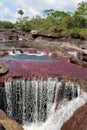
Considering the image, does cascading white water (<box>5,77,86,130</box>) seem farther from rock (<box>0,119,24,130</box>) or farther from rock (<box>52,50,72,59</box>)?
rock (<box>52,50,72,59</box>)

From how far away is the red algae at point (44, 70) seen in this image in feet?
71.4

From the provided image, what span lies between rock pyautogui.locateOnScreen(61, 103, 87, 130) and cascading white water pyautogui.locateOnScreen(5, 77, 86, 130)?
4.36 meters

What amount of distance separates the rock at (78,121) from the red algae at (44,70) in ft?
21.2

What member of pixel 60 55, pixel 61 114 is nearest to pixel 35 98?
pixel 61 114

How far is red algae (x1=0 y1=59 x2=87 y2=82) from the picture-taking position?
71.4 ft

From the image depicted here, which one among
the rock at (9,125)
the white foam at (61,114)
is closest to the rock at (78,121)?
the white foam at (61,114)

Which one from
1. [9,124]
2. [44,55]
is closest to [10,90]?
[9,124]

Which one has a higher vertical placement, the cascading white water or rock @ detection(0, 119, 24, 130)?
rock @ detection(0, 119, 24, 130)

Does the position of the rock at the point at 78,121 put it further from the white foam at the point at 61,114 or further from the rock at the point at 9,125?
the rock at the point at 9,125

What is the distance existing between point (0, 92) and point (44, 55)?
15593 millimetres

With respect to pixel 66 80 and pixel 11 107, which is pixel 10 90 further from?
pixel 66 80

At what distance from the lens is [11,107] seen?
20.4m

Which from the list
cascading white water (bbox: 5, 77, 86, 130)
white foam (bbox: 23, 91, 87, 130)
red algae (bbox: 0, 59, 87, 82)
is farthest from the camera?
red algae (bbox: 0, 59, 87, 82)

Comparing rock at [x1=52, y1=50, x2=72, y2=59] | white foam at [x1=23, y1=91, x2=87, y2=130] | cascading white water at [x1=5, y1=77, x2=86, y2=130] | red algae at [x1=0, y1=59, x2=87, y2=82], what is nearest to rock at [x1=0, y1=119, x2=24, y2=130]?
white foam at [x1=23, y1=91, x2=87, y2=130]
